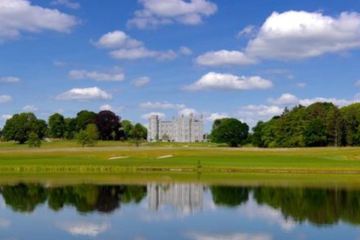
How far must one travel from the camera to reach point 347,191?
49.5 m

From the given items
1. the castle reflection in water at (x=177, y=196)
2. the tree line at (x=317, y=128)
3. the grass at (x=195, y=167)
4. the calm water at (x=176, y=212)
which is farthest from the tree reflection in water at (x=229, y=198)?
the tree line at (x=317, y=128)

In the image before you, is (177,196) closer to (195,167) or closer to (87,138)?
(195,167)

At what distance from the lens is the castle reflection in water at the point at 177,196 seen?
3944cm

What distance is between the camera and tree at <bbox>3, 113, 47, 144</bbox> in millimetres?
188000

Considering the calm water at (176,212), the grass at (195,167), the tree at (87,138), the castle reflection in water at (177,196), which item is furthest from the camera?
the tree at (87,138)

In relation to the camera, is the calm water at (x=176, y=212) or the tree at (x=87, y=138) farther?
the tree at (x=87, y=138)

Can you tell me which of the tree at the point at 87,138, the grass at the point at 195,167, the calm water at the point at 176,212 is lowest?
the calm water at the point at 176,212

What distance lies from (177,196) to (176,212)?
29.6 feet

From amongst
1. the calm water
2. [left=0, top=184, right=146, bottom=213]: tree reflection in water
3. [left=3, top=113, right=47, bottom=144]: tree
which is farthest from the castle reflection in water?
[left=3, top=113, right=47, bottom=144]: tree

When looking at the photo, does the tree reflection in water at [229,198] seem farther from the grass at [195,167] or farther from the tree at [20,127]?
the tree at [20,127]

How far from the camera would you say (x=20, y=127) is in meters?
188

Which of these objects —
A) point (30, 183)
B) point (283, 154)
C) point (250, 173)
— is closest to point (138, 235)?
point (30, 183)

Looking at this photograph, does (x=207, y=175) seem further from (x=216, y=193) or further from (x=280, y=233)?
(x=280, y=233)

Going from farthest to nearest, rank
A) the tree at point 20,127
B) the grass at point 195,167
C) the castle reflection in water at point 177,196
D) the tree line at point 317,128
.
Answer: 1. the tree at point 20,127
2. the tree line at point 317,128
3. the grass at point 195,167
4. the castle reflection in water at point 177,196
